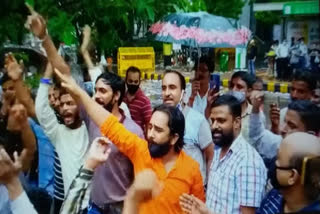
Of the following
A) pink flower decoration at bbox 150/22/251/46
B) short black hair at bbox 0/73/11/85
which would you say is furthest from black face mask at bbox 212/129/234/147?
pink flower decoration at bbox 150/22/251/46

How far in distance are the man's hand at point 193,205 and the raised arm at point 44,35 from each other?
1.35 metres

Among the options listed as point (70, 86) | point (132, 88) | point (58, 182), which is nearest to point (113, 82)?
point (70, 86)

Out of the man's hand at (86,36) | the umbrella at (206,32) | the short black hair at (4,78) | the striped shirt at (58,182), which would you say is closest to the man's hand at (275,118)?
the man's hand at (86,36)

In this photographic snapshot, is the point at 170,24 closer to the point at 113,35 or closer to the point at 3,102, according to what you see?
the point at 113,35

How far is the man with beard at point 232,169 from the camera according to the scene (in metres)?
2.96

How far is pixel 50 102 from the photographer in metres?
4.09

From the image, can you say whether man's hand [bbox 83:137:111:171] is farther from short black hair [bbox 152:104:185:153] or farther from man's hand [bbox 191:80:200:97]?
man's hand [bbox 191:80:200:97]

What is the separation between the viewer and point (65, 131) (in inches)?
146

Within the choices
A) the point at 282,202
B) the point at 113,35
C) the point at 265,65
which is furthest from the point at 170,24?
the point at 265,65

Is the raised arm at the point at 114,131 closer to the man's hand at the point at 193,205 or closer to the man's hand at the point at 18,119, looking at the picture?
the man's hand at the point at 18,119

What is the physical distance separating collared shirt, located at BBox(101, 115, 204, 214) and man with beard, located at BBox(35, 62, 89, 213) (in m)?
0.50

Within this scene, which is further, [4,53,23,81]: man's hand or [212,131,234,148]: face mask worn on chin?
[4,53,23,81]: man's hand

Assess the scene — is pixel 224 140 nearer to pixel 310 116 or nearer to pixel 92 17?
pixel 310 116

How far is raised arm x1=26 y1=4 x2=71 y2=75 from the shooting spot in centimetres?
340
